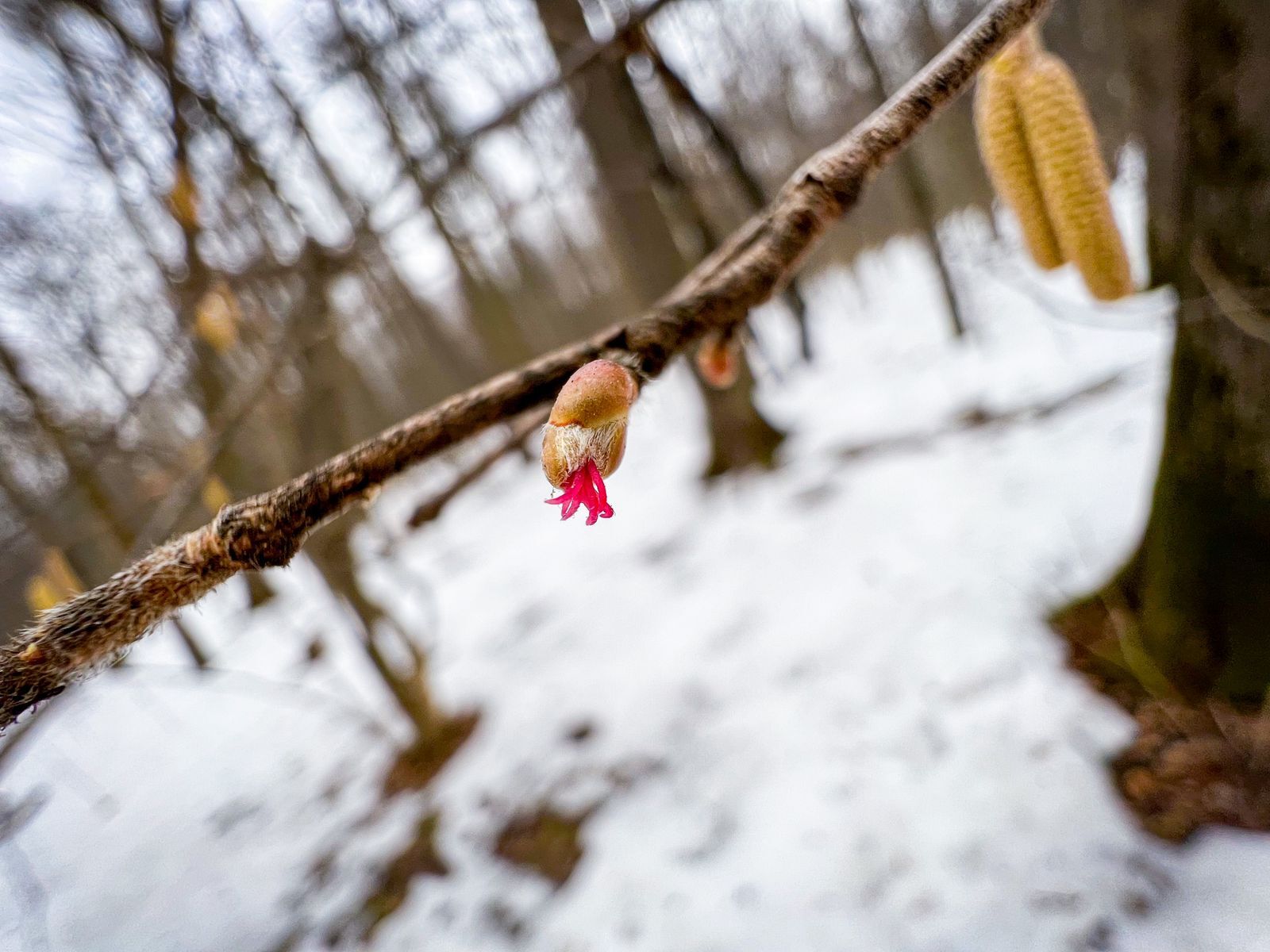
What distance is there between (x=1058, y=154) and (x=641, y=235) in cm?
462

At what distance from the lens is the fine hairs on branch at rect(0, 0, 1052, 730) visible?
0.52 meters

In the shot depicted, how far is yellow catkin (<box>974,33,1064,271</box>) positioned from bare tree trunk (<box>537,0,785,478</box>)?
3.35m

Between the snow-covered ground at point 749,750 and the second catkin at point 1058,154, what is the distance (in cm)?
70

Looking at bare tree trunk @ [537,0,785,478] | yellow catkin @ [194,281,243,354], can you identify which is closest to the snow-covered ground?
bare tree trunk @ [537,0,785,478]

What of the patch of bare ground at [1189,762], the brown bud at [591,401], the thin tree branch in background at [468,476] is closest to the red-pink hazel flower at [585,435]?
the brown bud at [591,401]

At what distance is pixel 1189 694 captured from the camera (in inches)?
79.3

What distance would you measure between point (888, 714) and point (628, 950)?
1.27m

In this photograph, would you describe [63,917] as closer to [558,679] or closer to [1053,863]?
[558,679]

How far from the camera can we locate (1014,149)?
1.09 meters

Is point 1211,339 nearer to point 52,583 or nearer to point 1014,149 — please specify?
point 1014,149

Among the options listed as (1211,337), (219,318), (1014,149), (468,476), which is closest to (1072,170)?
(1014,149)

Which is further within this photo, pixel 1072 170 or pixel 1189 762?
pixel 1189 762

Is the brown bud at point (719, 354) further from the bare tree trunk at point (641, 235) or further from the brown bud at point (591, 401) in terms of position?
the bare tree trunk at point (641, 235)

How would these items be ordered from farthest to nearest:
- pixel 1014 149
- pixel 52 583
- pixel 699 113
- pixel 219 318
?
pixel 52 583 < pixel 219 318 < pixel 699 113 < pixel 1014 149
